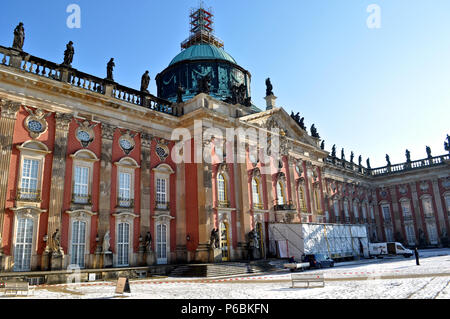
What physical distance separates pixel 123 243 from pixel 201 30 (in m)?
27.2

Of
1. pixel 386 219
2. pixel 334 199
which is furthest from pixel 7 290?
pixel 386 219

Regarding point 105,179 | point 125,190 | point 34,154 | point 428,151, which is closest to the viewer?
point 34,154

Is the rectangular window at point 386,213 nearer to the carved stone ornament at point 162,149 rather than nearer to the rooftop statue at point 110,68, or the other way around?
the carved stone ornament at point 162,149

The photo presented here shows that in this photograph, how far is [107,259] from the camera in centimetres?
2177

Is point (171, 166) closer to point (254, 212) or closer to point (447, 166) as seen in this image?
point (254, 212)

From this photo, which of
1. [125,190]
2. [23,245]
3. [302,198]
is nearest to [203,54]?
[302,198]

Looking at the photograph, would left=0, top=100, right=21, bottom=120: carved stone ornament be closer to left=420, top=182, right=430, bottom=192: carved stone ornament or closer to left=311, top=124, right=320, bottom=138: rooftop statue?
left=311, top=124, right=320, bottom=138: rooftop statue

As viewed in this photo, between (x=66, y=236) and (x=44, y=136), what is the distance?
5809 millimetres

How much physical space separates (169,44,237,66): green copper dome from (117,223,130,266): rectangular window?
18.7 m

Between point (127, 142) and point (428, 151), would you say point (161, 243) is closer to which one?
point (127, 142)

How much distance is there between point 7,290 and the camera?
1237 centimetres

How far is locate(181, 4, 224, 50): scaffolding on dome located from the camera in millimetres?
41469

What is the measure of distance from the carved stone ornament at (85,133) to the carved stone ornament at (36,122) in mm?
1906

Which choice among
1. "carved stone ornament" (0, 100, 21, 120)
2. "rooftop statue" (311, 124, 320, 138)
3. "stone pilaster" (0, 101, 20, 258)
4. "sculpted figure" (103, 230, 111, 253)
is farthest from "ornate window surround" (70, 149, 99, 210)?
"rooftop statue" (311, 124, 320, 138)
